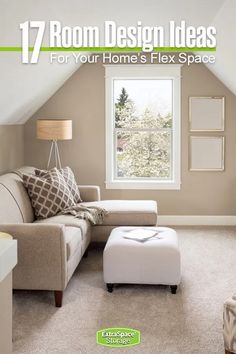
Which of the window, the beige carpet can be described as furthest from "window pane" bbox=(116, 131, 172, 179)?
the beige carpet

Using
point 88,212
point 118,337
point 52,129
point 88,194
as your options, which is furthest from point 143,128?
point 118,337

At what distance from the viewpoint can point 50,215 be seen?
16.7ft

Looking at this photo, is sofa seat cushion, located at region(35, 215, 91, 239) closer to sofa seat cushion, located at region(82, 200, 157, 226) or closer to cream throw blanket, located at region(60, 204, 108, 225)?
cream throw blanket, located at region(60, 204, 108, 225)

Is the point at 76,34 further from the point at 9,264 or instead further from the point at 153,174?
the point at 9,264

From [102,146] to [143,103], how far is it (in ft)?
2.55

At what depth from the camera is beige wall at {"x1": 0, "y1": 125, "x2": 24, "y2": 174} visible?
19.2 feet

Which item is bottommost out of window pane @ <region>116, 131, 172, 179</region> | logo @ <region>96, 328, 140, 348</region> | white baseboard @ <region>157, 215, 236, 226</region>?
logo @ <region>96, 328, 140, 348</region>

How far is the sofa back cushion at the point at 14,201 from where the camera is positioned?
4351mm

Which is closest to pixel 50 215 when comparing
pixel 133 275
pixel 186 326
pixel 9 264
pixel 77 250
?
pixel 77 250

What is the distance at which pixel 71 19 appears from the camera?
4.67m

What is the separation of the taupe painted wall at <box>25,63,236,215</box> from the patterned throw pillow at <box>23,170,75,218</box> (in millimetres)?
1689

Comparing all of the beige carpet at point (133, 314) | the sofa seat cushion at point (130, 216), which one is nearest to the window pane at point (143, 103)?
the sofa seat cushion at point (130, 216)

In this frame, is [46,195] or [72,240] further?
[46,195]

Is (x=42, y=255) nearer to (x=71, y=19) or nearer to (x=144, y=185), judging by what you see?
(x=71, y=19)
